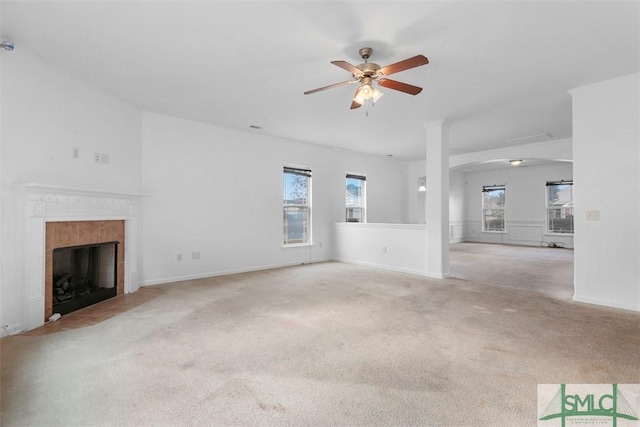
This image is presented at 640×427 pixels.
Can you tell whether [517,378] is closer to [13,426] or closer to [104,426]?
[104,426]

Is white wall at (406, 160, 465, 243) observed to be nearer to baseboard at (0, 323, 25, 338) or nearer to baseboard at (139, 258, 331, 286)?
baseboard at (139, 258, 331, 286)

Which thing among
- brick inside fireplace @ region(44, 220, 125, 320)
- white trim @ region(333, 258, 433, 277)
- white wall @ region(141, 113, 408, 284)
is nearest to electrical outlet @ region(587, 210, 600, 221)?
white trim @ region(333, 258, 433, 277)

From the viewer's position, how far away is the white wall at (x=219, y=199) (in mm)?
4828

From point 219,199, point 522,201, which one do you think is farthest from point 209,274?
point 522,201

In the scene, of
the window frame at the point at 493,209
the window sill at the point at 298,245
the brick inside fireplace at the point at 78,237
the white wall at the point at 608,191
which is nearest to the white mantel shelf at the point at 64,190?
the brick inside fireplace at the point at 78,237

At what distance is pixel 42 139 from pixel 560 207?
12.3 metres

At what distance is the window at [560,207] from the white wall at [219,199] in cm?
745

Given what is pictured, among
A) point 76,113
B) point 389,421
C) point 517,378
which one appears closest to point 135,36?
point 76,113

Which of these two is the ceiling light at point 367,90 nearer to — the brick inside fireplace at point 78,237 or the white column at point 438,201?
the white column at point 438,201

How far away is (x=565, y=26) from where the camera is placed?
8.59 ft

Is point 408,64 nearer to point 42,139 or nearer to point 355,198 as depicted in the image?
point 42,139

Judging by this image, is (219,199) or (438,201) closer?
(438,201)

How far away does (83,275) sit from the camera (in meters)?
3.90

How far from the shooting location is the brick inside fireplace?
3205 mm
